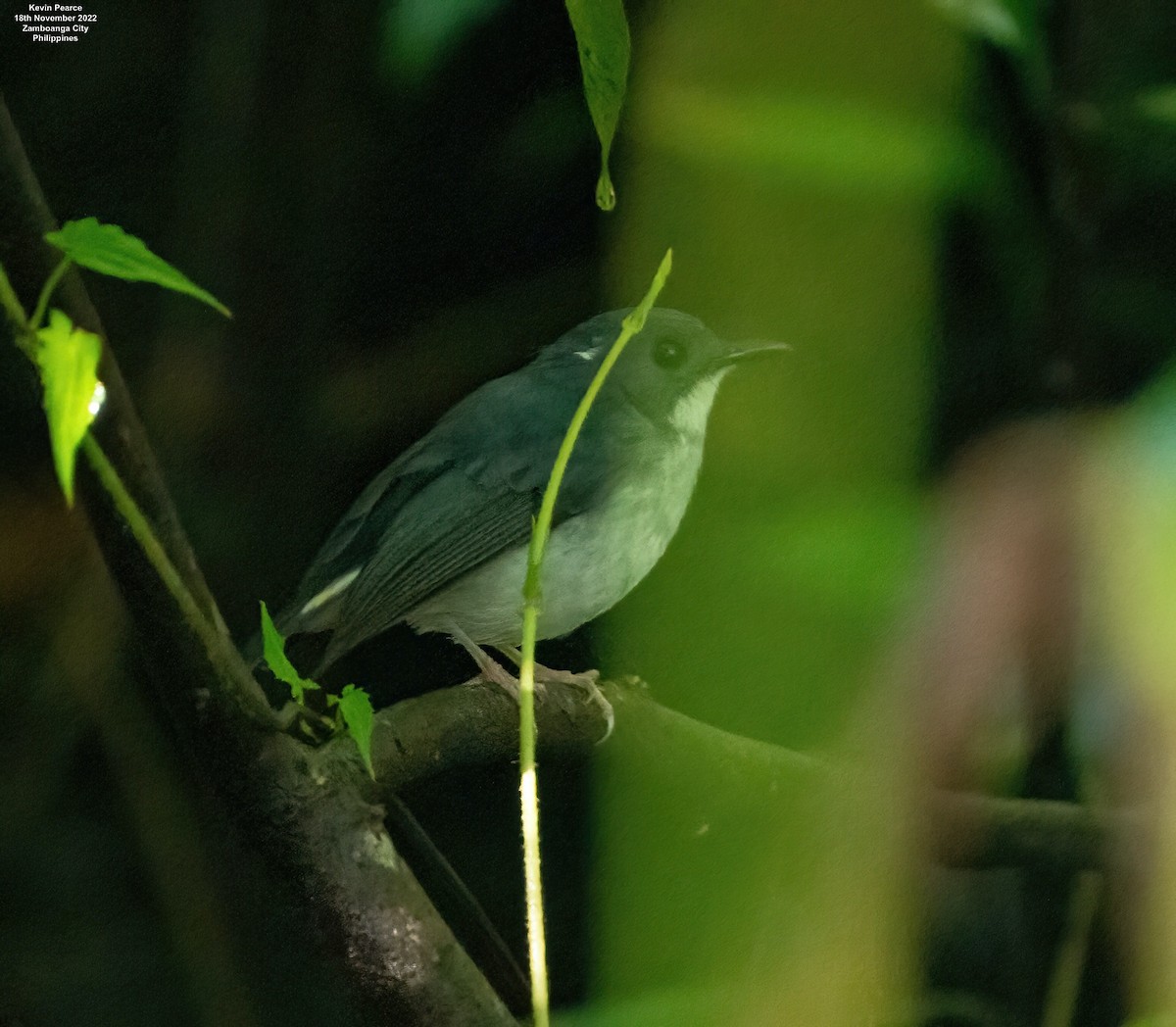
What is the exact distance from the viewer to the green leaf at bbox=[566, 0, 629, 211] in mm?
837

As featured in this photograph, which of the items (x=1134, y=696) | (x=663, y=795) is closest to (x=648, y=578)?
(x=663, y=795)

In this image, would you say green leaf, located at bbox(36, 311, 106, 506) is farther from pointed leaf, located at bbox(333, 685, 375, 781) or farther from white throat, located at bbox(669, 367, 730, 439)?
white throat, located at bbox(669, 367, 730, 439)

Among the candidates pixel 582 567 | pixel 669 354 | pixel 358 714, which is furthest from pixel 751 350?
pixel 358 714

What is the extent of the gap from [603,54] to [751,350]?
29 centimetres

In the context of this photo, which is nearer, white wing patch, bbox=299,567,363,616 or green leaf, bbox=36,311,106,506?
green leaf, bbox=36,311,106,506

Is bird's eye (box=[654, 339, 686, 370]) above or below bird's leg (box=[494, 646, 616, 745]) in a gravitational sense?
above

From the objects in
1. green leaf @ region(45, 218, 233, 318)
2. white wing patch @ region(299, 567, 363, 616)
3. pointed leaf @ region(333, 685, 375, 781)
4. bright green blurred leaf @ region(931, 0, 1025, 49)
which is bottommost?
white wing patch @ region(299, 567, 363, 616)

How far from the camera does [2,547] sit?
3.34 ft

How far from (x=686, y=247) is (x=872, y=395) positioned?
0.20 metres

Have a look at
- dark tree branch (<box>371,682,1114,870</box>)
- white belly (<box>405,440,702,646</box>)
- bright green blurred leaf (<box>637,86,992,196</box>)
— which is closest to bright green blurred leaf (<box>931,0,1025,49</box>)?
bright green blurred leaf (<box>637,86,992,196</box>)

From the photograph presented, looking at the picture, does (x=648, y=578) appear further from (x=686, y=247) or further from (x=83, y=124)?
(x=83, y=124)

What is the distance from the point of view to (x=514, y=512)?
1077 mm

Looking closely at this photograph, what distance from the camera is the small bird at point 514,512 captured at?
105cm

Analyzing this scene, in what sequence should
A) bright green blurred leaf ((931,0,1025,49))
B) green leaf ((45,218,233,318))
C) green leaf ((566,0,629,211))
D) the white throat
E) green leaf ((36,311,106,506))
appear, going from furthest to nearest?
the white throat → bright green blurred leaf ((931,0,1025,49)) → green leaf ((566,0,629,211)) → green leaf ((45,218,233,318)) → green leaf ((36,311,106,506))
